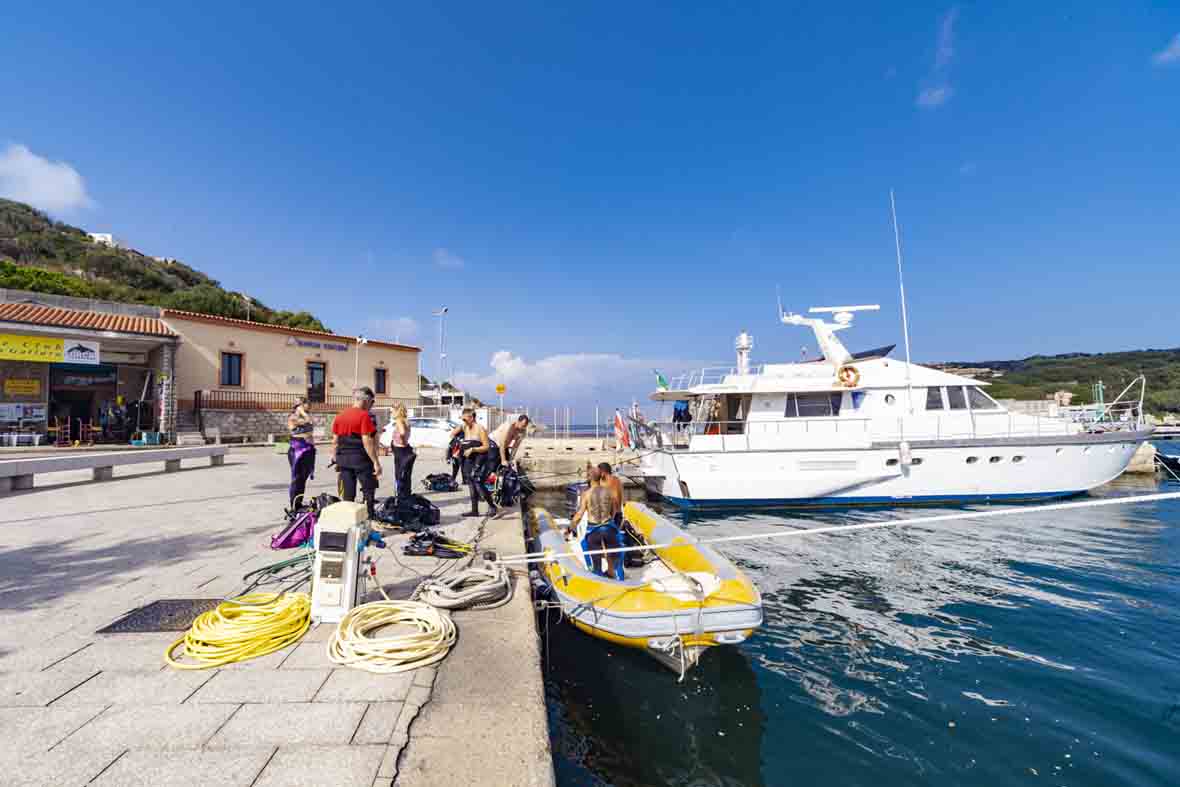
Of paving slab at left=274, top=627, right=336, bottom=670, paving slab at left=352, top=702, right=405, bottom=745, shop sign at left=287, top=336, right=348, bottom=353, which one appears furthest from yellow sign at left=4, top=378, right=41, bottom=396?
paving slab at left=352, top=702, right=405, bottom=745

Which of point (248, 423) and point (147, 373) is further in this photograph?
point (248, 423)

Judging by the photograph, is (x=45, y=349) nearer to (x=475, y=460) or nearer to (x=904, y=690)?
(x=475, y=460)

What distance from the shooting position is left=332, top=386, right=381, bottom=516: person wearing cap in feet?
18.7

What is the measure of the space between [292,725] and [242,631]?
1.09 m

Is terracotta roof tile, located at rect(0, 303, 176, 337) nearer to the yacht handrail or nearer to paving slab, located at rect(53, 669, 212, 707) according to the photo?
the yacht handrail

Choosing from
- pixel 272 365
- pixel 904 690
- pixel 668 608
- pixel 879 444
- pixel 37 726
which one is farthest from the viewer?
pixel 272 365

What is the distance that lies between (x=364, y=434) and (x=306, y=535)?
3.97 feet

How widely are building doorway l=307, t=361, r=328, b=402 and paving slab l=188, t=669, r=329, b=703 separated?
2397 cm

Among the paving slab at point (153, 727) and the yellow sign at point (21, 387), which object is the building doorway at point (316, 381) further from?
the paving slab at point (153, 727)

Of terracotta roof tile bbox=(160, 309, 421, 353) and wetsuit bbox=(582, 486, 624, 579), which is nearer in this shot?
wetsuit bbox=(582, 486, 624, 579)

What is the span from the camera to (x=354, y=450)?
5773 millimetres

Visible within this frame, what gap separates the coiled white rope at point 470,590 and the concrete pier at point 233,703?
0.11 metres

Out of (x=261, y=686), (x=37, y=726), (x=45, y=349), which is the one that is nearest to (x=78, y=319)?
(x=45, y=349)

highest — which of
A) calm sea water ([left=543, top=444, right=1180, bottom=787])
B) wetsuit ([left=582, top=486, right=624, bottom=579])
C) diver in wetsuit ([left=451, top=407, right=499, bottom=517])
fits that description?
diver in wetsuit ([left=451, top=407, right=499, bottom=517])
